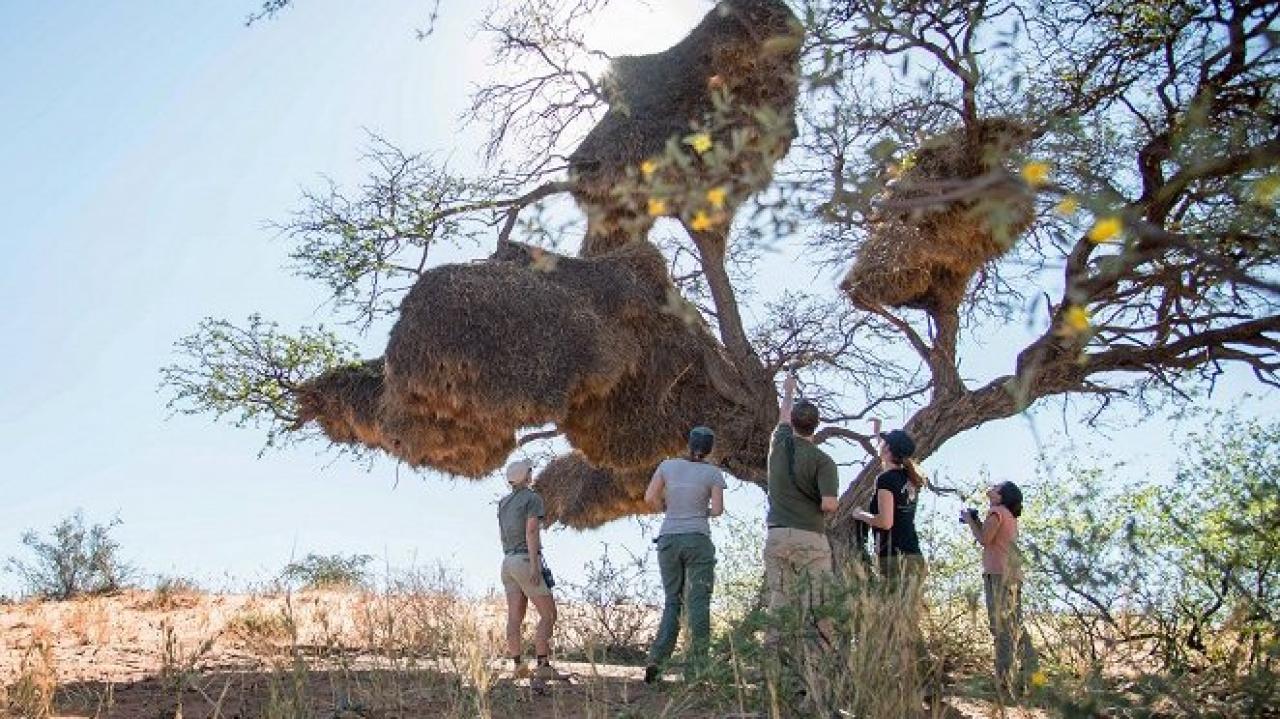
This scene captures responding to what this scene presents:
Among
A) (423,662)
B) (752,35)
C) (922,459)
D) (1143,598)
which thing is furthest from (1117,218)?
(752,35)

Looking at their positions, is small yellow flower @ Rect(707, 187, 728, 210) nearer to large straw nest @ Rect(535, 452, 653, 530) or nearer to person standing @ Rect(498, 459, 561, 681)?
person standing @ Rect(498, 459, 561, 681)

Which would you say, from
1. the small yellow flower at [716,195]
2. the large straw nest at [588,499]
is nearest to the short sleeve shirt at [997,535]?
the small yellow flower at [716,195]

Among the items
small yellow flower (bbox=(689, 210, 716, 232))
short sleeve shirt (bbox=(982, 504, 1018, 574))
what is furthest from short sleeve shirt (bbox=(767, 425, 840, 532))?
small yellow flower (bbox=(689, 210, 716, 232))

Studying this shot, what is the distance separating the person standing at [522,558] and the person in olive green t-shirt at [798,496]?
1.88 m

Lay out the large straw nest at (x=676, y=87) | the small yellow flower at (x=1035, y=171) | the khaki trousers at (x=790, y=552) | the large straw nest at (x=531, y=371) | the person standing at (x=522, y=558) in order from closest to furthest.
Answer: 1. the small yellow flower at (x=1035, y=171)
2. the khaki trousers at (x=790, y=552)
3. the person standing at (x=522, y=558)
4. the large straw nest at (x=531, y=371)
5. the large straw nest at (x=676, y=87)

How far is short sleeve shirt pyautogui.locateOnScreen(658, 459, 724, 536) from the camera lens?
28.8 feet

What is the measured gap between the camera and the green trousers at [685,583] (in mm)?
8680

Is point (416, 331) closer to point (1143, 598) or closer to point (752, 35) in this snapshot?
point (752, 35)

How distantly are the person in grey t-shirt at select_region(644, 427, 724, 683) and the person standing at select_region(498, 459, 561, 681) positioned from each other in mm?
1104

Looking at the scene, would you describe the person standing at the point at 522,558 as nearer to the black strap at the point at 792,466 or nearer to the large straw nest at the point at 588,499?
the black strap at the point at 792,466

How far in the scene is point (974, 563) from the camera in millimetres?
12984

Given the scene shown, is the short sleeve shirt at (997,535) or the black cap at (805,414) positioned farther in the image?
the short sleeve shirt at (997,535)

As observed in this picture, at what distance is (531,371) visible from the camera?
519 inches

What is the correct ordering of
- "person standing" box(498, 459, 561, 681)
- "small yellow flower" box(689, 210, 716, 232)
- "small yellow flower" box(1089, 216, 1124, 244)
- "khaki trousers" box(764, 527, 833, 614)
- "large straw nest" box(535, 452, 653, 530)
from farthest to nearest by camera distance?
"large straw nest" box(535, 452, 653, 530)
"person standing" box(498, 459, 561, 681)
"khaki trousers" box(764, 527, 833, 614)
"small yellow flower" box(689, 210, 716, 232)
"small yellow flower" box(1089, 216, 1124, 244)
